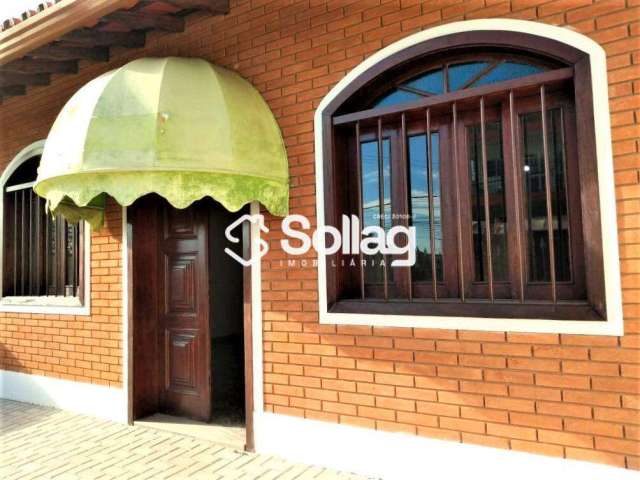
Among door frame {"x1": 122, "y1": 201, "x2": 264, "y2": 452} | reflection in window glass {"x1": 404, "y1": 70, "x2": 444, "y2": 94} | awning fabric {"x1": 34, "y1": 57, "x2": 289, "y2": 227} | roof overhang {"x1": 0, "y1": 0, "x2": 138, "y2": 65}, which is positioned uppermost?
roof overhang {"x1": 0, "y1": 0, "x2": 138, "y2": 65}

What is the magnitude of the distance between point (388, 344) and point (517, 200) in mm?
1461

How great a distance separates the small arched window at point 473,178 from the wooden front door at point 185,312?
6.19ft

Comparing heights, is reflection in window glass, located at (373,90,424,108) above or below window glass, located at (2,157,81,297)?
above

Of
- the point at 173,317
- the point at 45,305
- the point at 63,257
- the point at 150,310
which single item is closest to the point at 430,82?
the point at 173,317

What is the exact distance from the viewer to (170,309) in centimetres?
529

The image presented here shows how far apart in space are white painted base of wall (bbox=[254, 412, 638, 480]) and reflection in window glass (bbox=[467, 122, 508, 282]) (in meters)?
1.27

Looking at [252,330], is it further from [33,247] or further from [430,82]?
[33,247]

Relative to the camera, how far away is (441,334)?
3357 millimetres

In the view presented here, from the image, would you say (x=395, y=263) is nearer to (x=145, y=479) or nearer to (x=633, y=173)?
(x=633, y=173)

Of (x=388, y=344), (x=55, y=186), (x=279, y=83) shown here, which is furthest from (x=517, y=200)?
(x=55, y=186)

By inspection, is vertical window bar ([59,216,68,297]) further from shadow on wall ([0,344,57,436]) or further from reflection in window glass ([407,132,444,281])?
reflection in window glass ([407,132,444,281])

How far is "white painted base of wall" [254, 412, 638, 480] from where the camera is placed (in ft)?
9.82

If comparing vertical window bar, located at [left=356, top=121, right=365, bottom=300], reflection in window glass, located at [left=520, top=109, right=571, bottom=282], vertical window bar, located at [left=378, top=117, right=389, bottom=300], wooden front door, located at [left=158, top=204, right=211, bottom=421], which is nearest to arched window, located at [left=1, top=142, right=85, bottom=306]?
wooden front door, located at [left=158, top=204, right=211, bottom=421]

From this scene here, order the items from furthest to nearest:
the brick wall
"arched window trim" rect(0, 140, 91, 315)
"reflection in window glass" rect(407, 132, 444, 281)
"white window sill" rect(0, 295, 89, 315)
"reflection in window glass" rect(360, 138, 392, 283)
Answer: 1. "white window sill" rect(0, 295, 89, 315)
2. "arched window trim" rect(0, 140, 91, 315)
3. "reflection in window glass" rect(360, 138, 392, 283)
4. "reflection in window glass" rect(407, 132, 444, 281)
5. the brick wall
